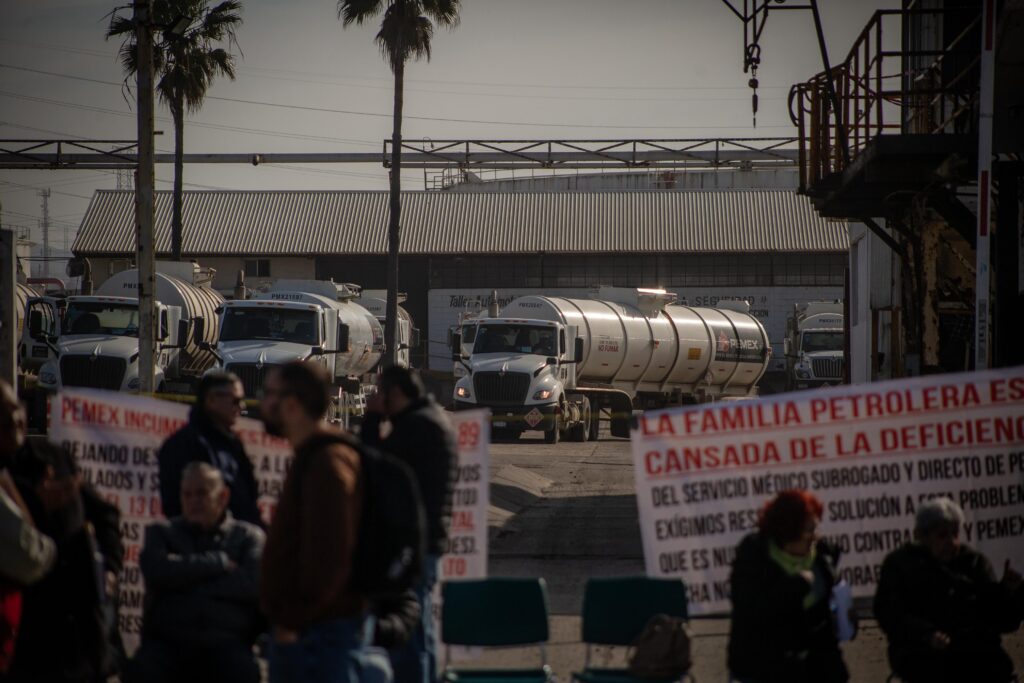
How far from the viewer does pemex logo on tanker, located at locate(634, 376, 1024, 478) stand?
802 cm

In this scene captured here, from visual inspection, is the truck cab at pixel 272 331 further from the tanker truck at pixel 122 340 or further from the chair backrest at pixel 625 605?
the chair backrest at pixel 625 605

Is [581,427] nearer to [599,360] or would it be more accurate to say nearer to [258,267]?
[599,360]

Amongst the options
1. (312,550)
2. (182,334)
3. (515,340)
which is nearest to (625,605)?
(312,550)

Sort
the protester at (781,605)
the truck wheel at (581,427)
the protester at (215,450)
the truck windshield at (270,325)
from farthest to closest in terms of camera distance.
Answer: the truck wheel at (581,427)
the truck windshield at (270,325)
the protester at (215,450)
the protester at (781,605)

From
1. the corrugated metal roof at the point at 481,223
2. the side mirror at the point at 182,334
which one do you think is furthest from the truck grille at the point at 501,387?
the corrugated metal roof at the point at 481,223

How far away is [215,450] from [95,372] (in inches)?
891

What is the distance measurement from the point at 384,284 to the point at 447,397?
13259 millimetres

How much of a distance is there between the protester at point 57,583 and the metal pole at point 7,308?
20.6ft

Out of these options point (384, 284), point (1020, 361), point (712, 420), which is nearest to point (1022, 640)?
point (1020, 361)

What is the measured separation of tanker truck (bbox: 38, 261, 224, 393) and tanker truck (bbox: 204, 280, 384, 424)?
75 centimetres

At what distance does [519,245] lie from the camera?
6112cm

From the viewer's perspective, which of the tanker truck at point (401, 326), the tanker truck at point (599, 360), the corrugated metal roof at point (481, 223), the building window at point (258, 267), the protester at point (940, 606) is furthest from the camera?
the building window at point (258, 267)

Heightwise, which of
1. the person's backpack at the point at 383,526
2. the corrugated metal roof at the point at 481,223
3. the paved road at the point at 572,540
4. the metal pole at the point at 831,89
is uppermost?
the corrugated metal roof at the point at 481,223

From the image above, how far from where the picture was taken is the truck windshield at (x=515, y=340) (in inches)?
1313
